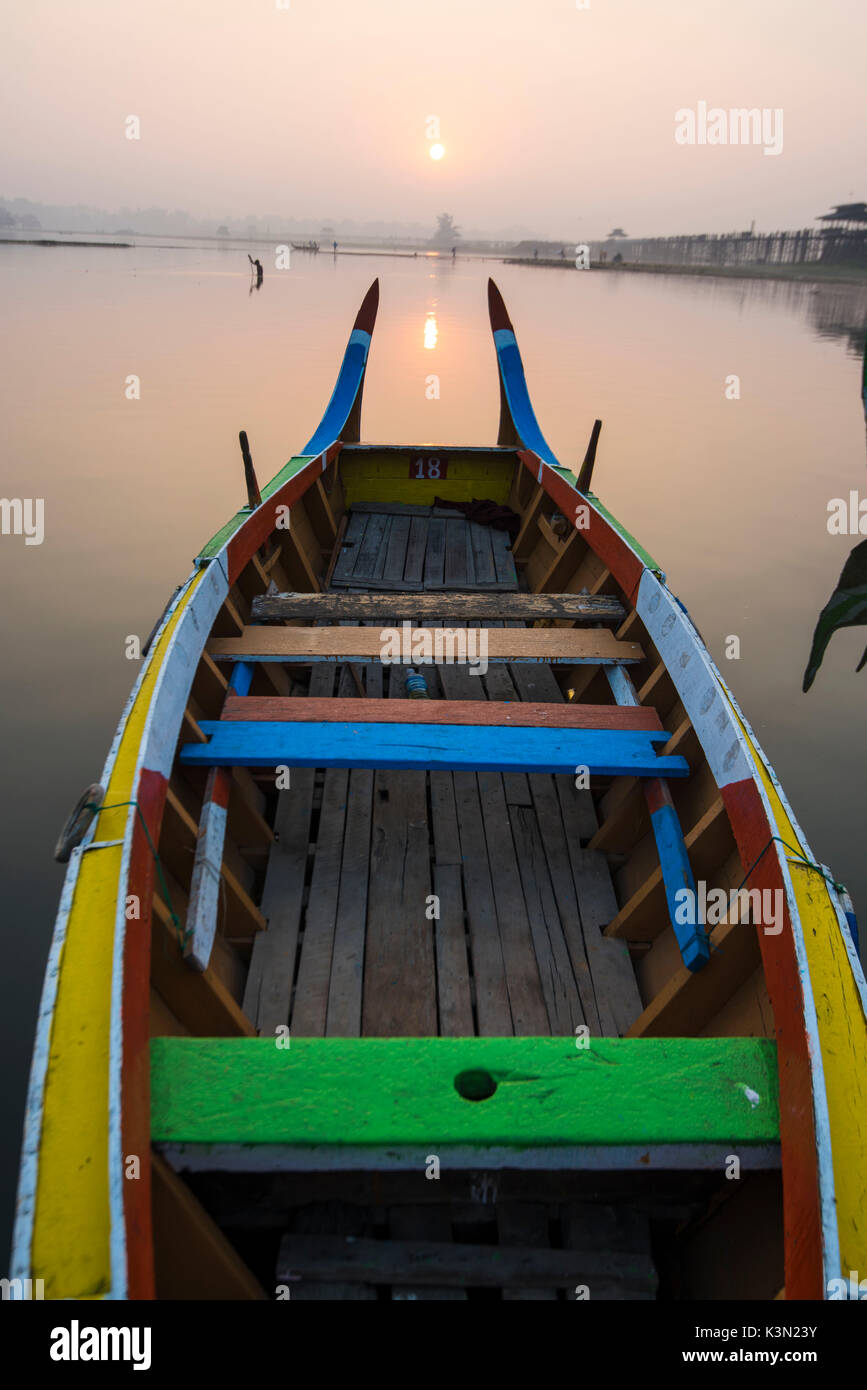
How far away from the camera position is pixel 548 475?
648 centimetres

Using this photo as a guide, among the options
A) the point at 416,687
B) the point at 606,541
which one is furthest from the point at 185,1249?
the point at 606,541

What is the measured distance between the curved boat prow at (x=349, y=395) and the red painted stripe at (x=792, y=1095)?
5.49m

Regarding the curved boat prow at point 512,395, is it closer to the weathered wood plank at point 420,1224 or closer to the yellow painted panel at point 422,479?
the yellow painted panel at point 422,479

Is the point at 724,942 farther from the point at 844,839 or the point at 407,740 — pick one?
the point at 844,839

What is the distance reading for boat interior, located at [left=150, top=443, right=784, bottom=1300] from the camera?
6.61ft

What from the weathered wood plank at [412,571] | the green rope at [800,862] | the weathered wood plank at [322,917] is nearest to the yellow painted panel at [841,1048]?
the green rope at [800,862]

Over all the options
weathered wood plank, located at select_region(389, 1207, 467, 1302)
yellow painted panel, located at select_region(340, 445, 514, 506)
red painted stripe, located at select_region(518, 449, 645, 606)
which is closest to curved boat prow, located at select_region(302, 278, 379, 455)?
yellow painted panel, located at select_region(340, 445, 514, 506)

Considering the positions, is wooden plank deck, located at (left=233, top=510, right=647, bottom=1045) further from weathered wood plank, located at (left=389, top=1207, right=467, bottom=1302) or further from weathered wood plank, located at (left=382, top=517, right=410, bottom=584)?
weathered wood plank, located at (left=382, top=517, right=410, bottom=584)

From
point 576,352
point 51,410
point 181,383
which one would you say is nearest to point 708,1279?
point 51,410

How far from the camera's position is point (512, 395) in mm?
8086

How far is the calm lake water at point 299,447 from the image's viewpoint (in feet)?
18.9

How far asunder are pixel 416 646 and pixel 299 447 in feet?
42.0

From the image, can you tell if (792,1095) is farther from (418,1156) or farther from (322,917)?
(322,917)
